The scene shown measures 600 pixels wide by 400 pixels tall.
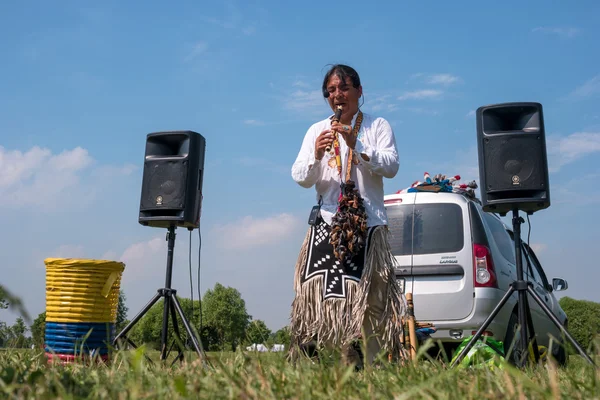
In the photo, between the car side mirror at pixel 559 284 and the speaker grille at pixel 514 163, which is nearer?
the speaker grille at pixel 514 163

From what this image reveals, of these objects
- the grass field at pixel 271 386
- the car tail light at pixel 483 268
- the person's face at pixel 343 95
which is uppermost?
the person's face at pixel 343 95

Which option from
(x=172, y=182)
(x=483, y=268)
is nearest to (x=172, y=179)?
(x=172, y=182)

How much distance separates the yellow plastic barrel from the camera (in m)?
5.33

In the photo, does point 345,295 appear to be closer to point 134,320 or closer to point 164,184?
point 134,320

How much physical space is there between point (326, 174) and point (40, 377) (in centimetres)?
228

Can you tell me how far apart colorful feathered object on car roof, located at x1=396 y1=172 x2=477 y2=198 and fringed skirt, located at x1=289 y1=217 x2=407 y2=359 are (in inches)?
116

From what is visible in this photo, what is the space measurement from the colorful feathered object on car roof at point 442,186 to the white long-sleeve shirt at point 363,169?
2.87 metres

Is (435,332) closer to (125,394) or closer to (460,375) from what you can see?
(460,375)

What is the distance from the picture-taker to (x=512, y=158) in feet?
14.9

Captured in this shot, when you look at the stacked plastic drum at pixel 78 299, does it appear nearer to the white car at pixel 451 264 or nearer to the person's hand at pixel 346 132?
the white car at pixel 451 264

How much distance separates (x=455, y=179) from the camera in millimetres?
6777

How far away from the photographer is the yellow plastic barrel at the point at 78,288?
5332 millimetres

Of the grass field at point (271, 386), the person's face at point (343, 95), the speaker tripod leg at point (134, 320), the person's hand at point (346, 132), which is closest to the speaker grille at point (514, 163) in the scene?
the person's face at point (343, 95)

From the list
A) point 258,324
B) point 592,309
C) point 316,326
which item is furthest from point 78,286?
point 592,309
